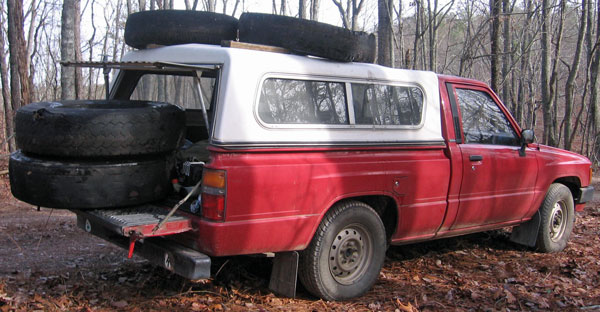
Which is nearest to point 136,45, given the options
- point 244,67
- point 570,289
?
point 244,67

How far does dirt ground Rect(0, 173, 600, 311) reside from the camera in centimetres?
406

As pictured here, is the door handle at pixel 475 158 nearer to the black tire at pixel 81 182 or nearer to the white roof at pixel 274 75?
the white roof at pixel 274 75

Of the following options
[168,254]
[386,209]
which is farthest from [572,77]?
[168,254]

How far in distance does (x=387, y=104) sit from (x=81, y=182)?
2599 millimetres

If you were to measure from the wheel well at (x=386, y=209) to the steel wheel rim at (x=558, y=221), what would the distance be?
2.57 meters

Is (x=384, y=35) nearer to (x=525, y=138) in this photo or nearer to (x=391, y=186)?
(x=525, y=138)

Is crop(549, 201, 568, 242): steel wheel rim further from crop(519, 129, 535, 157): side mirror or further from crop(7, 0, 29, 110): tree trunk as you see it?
crop(7, 0, 29, 110): tree trunk

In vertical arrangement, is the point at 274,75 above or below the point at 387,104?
above

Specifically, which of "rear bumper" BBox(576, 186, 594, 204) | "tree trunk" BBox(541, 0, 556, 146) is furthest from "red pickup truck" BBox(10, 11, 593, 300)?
"tree trunk" BBox(541, 0, 556, 146)

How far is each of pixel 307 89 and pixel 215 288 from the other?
1.86 meters

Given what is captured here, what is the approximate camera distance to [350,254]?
14.2 ft

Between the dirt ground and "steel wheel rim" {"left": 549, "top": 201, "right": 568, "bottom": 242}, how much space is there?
0.76 feet

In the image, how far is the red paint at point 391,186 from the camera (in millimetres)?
3592

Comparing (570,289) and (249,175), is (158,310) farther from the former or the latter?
(570,289)
